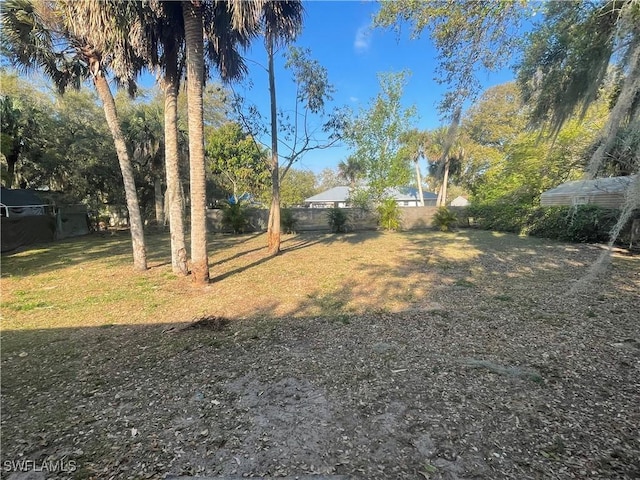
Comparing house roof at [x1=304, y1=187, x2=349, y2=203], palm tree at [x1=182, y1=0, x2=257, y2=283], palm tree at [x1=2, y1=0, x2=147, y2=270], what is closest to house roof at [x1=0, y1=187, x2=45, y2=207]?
palm tree at [x1=2, y1=0, x2=147, y2=270]

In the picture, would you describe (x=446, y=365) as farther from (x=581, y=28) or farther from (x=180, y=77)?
(x=180, y=77)

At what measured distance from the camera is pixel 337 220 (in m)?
17.1

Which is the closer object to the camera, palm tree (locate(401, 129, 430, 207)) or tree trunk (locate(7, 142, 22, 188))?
tree trunk (locate(7, 142, 22, 188))

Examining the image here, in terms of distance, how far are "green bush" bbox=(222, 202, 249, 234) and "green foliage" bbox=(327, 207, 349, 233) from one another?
472 centimetres

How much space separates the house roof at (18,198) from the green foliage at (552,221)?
748 inches

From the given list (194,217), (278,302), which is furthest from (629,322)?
(194,217)

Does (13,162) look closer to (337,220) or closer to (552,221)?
(337,220)

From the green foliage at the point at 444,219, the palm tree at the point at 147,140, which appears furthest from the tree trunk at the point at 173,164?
the green foliage at the point at 444,219

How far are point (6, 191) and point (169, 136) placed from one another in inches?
425

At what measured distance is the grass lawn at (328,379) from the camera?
1928mm

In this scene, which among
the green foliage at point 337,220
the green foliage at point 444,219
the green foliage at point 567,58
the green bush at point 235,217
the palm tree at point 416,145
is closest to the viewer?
the green foliage at point 567,58

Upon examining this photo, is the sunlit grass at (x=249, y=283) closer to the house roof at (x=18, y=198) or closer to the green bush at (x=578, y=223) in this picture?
the green bush at (x=578, y=223)

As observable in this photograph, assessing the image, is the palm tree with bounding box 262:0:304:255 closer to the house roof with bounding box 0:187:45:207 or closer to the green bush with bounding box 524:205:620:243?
the green bush with bounding box 524:205:620:243

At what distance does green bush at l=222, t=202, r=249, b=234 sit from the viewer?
54.9 feet
